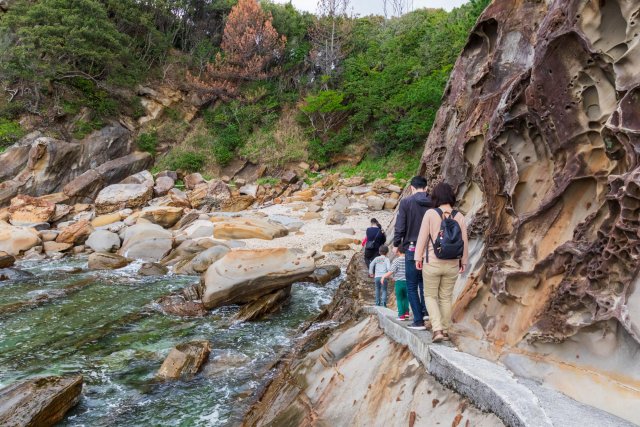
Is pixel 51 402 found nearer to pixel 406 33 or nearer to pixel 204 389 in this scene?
pixel 204 389

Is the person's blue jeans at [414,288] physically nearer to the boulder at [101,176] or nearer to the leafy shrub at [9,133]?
the boulder at [101,176]

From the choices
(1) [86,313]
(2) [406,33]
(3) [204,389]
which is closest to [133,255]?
(1) [86,313]

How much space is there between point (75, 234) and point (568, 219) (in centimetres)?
1651

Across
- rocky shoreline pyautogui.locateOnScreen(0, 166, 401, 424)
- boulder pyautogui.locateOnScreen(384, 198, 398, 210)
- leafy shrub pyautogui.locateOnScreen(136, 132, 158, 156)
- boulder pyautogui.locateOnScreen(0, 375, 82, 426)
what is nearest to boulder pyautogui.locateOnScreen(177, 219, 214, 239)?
rocky shoreline pyautogui.locateOnScreen(0, 166, 401, 424)

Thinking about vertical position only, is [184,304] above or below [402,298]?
below

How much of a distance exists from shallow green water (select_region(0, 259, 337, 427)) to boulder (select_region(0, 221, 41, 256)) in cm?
402

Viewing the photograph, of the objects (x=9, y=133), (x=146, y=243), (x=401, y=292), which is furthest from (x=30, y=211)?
(x=401, y=292)

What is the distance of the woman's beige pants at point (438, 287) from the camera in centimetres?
407

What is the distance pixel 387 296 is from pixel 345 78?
75.7 ft

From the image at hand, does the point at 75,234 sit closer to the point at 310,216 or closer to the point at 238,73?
the point at 310,216

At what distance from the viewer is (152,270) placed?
12.7m

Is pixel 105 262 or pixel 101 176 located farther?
pixel 101 176

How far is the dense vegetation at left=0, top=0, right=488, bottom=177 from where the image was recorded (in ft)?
77.7

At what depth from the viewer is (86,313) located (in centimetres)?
936
